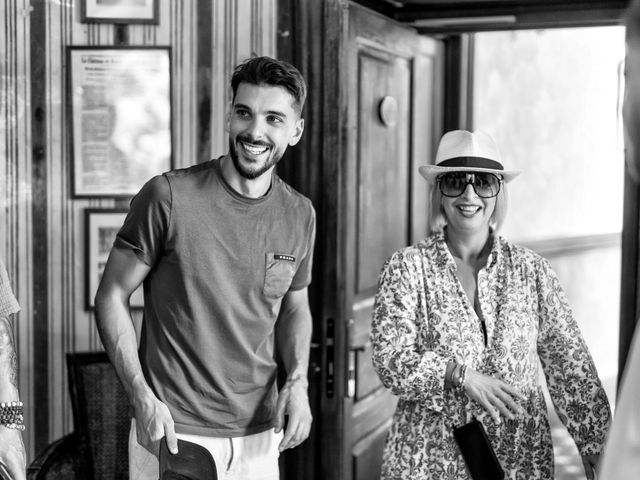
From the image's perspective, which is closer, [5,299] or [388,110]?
[5,299]

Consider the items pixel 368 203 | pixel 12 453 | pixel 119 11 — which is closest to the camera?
pixel 12 453

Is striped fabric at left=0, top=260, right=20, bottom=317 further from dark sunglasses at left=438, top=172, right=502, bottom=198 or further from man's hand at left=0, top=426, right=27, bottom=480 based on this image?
dark sunglasses at left=438, top=172, right=502, bottom=198

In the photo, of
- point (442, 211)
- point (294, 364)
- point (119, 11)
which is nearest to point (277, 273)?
point (294, 364)

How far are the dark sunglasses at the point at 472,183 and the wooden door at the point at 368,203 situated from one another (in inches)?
26.9

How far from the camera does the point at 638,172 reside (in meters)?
1.23

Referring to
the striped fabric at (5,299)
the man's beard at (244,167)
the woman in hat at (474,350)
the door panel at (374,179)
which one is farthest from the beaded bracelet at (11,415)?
the door panel at (374,179)

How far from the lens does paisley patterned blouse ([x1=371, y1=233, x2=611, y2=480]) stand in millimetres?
2520

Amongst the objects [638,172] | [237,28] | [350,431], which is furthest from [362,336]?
[638,172]

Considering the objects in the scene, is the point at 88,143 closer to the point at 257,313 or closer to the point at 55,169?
the point at 55,169

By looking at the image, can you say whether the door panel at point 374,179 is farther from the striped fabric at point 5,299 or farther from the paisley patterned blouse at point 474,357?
the striped fabric at point 5,299

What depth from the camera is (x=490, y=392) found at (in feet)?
7.96

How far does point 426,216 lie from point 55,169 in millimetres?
1618

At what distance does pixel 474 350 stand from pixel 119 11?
5.58 feet

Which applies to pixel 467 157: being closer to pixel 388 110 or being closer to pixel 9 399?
pixel 388 110
